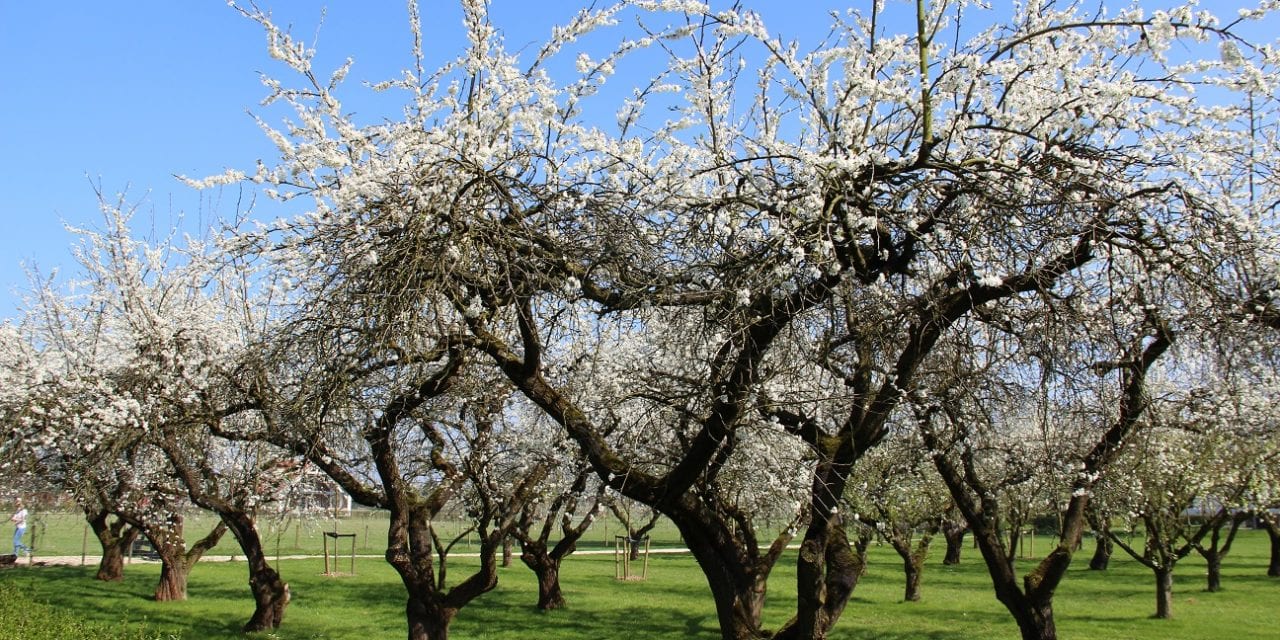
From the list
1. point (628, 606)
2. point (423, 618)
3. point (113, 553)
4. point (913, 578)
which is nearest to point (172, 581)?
point (113, 553)

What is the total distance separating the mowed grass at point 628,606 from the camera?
580 inches

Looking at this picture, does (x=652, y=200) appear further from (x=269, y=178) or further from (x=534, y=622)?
(x=534, y=622)

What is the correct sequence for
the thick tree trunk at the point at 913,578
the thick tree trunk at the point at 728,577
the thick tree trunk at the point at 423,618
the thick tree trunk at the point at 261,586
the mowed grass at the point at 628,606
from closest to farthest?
the thick tree trunk at the point at 728,577 < the thick tree trunk at the point at 423,618 < the thick tree trunk at the point at 261,586 < the mowed grass at the point at 628,606 < the thick tree trunk at the point at 913,578

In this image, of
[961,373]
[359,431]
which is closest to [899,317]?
[961,373]

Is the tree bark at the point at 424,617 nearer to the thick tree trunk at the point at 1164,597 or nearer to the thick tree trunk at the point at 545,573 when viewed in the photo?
the thick tree trunk at the point at 545,573

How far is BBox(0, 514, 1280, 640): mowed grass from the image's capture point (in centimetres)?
1473

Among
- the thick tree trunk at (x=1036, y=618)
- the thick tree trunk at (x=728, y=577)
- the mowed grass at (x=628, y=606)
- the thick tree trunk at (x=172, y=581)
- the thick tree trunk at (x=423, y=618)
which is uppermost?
the thick tree trunk at (x=728, y=577)

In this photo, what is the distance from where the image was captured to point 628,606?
18.5 meters

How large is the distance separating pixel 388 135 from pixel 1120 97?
13.2 ft

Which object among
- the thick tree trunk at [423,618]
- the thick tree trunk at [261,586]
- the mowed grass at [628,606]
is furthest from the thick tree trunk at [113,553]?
the thick tree trunk at [423,618]

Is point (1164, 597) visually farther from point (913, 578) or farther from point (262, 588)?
point (262, 588)

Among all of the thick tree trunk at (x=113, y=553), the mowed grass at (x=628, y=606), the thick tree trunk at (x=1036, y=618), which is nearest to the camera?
the thick tree trunk at (x=1036, y=618)

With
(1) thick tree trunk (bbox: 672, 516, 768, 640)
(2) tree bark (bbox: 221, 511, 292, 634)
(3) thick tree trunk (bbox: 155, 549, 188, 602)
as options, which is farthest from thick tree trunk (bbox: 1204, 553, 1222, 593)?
(3) thick tree trunk (bbox: 155, 549, 188, 602)

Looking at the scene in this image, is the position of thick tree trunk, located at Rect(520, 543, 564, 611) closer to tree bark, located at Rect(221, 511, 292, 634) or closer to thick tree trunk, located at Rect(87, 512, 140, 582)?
tree bark, located at Rect(221, 511, 292, 634)
